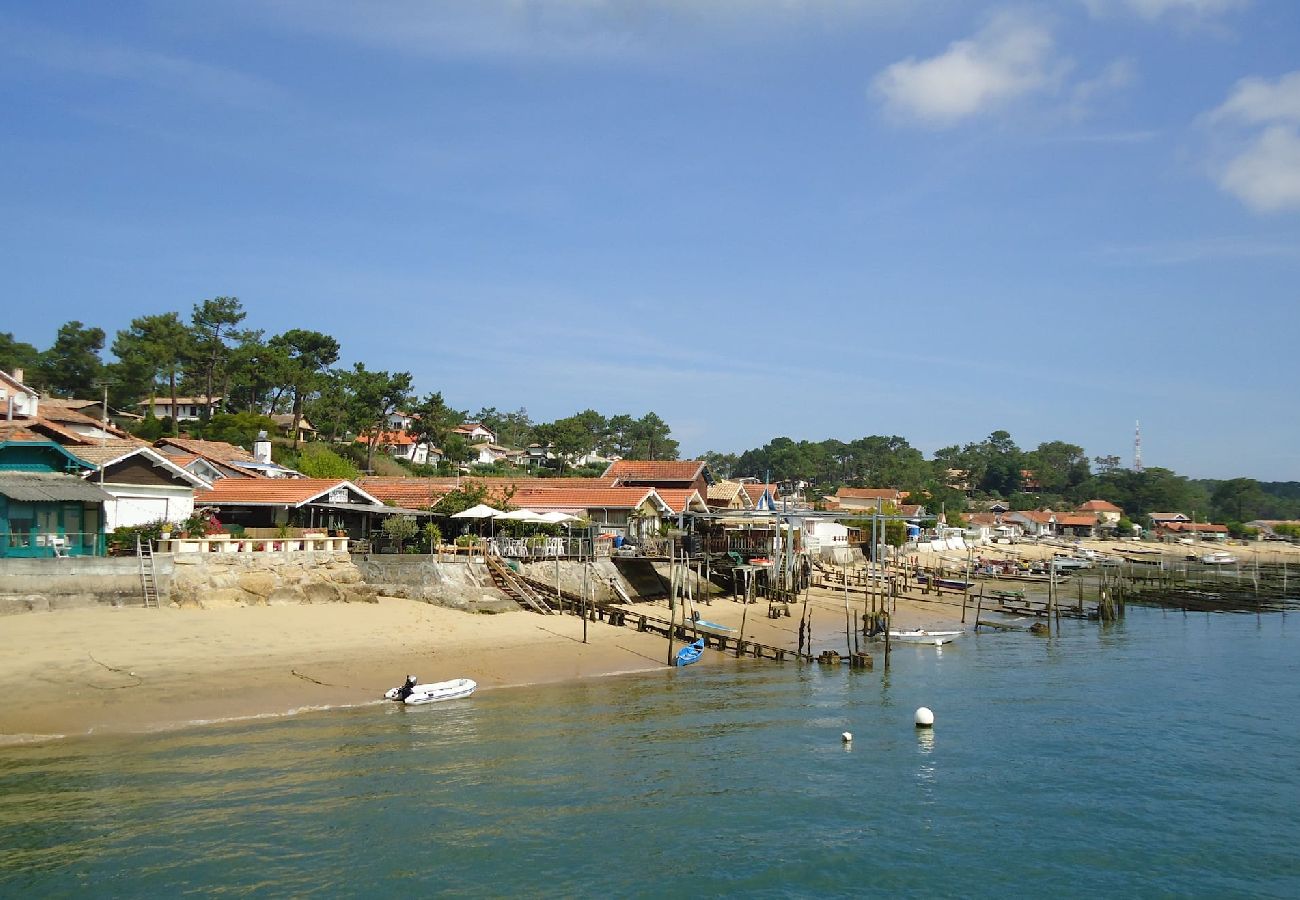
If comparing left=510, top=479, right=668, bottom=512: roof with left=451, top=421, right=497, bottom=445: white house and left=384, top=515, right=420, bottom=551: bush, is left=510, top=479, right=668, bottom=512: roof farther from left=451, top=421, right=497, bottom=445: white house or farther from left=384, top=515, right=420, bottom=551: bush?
left=451, top=421, right=497, bottom=445: white house

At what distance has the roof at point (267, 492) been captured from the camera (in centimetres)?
4181

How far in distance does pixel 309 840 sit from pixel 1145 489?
166365mm

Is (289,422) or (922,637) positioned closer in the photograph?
(922,637)

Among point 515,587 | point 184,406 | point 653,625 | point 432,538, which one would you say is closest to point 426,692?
point 515,587

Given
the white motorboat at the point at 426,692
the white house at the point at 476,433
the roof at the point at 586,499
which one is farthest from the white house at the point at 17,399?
the white house at the point at 476,433

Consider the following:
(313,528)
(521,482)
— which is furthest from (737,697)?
(521,482)

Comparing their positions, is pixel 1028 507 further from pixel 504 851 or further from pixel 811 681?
pixel 504 851

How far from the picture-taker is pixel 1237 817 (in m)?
22.0

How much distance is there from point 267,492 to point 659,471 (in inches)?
1165

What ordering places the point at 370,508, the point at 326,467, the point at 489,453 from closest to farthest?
the point at 370,508 < the point at 326,467 < the point at 489,453

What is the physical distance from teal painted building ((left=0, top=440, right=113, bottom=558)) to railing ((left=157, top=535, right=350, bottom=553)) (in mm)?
3112

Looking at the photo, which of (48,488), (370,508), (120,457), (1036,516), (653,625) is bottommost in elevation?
(653,625)

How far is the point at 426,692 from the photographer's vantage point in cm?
2812

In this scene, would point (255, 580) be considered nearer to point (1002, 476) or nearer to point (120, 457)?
point (120, 457)
